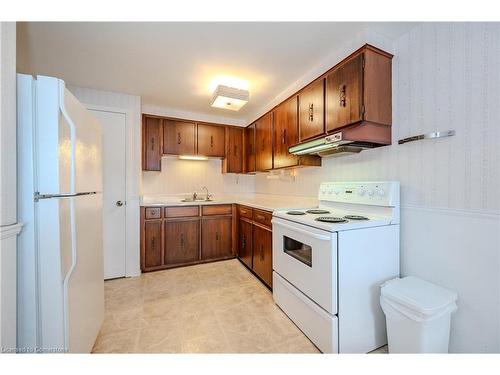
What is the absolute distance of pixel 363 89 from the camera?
1.47 metres

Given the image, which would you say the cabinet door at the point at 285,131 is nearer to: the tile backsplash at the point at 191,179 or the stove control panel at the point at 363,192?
the stove control panel at the point at 363,192

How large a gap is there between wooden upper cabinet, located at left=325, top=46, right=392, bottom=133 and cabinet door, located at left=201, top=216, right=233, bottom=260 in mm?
2041

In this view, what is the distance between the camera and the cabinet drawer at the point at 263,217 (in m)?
2.18

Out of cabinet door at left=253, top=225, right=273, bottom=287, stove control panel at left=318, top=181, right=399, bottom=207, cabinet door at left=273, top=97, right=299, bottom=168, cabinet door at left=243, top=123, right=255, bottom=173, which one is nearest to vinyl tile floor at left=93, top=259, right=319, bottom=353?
cabinet door at left=253, top=225, right=273, bottom=287

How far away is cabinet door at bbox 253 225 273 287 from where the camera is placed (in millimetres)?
2168

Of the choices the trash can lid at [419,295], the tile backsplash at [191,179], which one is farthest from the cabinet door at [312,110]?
the tile backsplash at [191,179]

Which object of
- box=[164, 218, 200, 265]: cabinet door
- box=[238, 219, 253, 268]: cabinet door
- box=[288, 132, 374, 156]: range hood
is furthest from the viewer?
box=[164, 218, 200, 265]: cabinet door

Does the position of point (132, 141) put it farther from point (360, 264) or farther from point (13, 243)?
point (360, 264)

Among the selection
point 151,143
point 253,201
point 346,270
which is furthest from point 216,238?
point 346,270

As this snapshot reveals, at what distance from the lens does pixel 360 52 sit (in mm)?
1490

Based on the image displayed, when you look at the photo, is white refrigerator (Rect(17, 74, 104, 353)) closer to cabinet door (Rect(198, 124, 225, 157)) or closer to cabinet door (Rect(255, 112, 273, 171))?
cabinet door (Rect(255, 112, 273, 171))

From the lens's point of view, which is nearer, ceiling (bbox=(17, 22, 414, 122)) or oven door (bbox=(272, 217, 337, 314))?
oven door (bbox=(272, 217, 337, 314))
